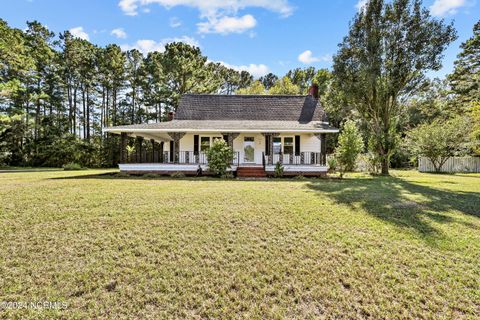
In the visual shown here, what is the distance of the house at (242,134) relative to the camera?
14.4 m

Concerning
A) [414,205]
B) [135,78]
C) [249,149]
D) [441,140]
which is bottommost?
[414,205]

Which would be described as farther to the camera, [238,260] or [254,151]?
[254,151]

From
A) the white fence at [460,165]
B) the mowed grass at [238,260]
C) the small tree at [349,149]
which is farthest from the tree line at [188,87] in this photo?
the mowed grass at [238,260]

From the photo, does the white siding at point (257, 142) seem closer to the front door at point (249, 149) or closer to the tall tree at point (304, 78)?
the front door at point (249, 149)

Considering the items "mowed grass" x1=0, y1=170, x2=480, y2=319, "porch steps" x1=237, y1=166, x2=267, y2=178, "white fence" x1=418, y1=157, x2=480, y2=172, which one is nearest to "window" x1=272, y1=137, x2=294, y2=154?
"porch steps" x1=237, y1=166, x2=267, y2=178

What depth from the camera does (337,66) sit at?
16.8 m

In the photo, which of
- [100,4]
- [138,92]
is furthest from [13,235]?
[138,92]

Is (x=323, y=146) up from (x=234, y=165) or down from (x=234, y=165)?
A: up

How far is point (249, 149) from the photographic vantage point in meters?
16.7

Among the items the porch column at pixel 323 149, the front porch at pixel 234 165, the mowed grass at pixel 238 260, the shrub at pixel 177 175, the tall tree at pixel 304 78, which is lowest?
the mowed grass at pixel 238 260

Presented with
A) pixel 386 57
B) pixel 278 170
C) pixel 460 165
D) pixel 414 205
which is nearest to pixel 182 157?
pixel 278 170

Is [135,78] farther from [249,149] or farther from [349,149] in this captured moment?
[349,149]

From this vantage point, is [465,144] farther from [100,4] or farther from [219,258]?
[100,4]

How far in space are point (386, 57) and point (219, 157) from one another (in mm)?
13101
